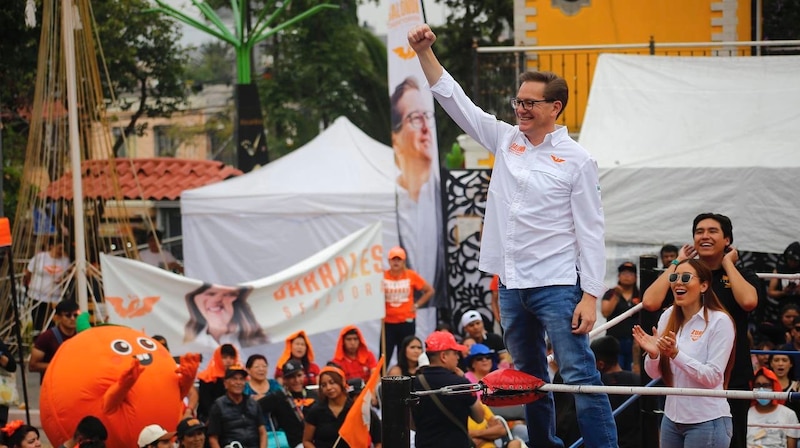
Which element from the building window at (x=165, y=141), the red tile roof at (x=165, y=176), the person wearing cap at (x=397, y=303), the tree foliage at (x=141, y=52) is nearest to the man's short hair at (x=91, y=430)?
the person wearing cap at (x=397, y=303)

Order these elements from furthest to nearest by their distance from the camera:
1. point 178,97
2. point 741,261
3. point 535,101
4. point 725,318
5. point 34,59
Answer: point 178,97 → point 34,59 → point 741,261 → point 725,318 → point 535,101

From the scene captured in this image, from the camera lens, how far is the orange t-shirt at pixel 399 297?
12641 mm

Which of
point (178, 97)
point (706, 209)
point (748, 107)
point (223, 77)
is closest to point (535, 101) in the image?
point (706, 209)

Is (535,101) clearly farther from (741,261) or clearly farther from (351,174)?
(351,174)

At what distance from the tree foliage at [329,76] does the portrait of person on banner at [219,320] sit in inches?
853

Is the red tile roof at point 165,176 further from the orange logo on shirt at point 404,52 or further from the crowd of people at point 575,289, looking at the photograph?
the crowd of people at point 575,289

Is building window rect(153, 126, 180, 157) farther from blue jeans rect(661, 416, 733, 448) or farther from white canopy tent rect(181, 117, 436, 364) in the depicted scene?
blue jeans rect(661, 416, 733, 448)

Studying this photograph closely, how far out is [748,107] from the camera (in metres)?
12.0

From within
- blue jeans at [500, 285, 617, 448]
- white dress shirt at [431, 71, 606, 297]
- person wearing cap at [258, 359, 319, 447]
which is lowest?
person wearing cap at [258, 359, 319, 447]

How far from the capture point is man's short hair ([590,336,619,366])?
27.1ft

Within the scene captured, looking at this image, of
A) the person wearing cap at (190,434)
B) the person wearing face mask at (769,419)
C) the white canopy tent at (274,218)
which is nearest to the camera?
the person wearing face mask at (769,419)

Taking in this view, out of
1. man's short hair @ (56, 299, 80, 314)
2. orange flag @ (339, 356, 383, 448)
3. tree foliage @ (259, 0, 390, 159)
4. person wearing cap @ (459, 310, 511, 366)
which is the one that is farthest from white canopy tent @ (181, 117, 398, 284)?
tree foliage @ (259, 0, 390, 159)

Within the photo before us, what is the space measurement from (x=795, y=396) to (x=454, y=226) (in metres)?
10.0

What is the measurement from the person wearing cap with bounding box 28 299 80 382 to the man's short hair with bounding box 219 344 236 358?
163 centimetres
